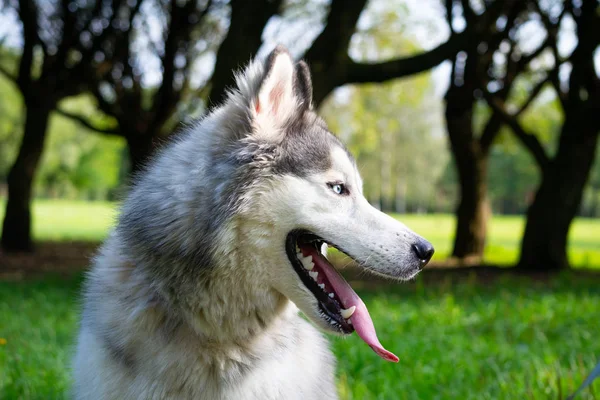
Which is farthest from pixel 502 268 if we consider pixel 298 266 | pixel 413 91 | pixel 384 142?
pixel 384 142

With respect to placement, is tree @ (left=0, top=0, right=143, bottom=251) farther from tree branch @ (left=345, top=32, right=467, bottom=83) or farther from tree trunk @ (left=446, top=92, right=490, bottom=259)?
tree trunk @ (left=446, top=92, right=490, bottom=259)

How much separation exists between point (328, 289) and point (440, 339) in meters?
3.21

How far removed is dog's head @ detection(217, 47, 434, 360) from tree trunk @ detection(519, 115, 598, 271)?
9.37 meters

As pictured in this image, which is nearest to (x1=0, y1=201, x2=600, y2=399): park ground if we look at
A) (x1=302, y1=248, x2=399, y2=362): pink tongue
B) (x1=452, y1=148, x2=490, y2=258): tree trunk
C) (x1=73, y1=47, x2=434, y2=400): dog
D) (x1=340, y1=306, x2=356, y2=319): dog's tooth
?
(x1=73, y1=47, x2=434, y2=400): dog

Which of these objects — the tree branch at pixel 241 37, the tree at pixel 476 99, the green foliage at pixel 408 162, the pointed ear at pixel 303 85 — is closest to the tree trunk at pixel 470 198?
the tree at pixel 476 99

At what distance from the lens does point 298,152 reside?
251 cm

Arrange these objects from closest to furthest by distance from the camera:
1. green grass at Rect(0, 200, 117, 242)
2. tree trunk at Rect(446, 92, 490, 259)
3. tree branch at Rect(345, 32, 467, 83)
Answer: tree branch at Rect(345, 32, 467, 83), tree trunk at Rect(446, 92, 490, 259), green grass at Rect(0, 200, 117, 242)

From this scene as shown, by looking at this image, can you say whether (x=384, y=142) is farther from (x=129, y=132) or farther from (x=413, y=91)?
(x=129, y=132)

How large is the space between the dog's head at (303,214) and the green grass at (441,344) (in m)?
1.59

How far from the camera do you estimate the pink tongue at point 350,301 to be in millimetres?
2535

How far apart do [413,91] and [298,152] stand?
15.6 metres

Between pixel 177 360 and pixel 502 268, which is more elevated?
pixel 177 360

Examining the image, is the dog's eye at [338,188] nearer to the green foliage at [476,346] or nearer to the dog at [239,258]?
the dog at [239,258]

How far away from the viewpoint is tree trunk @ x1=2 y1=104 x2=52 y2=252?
43.9 feet
